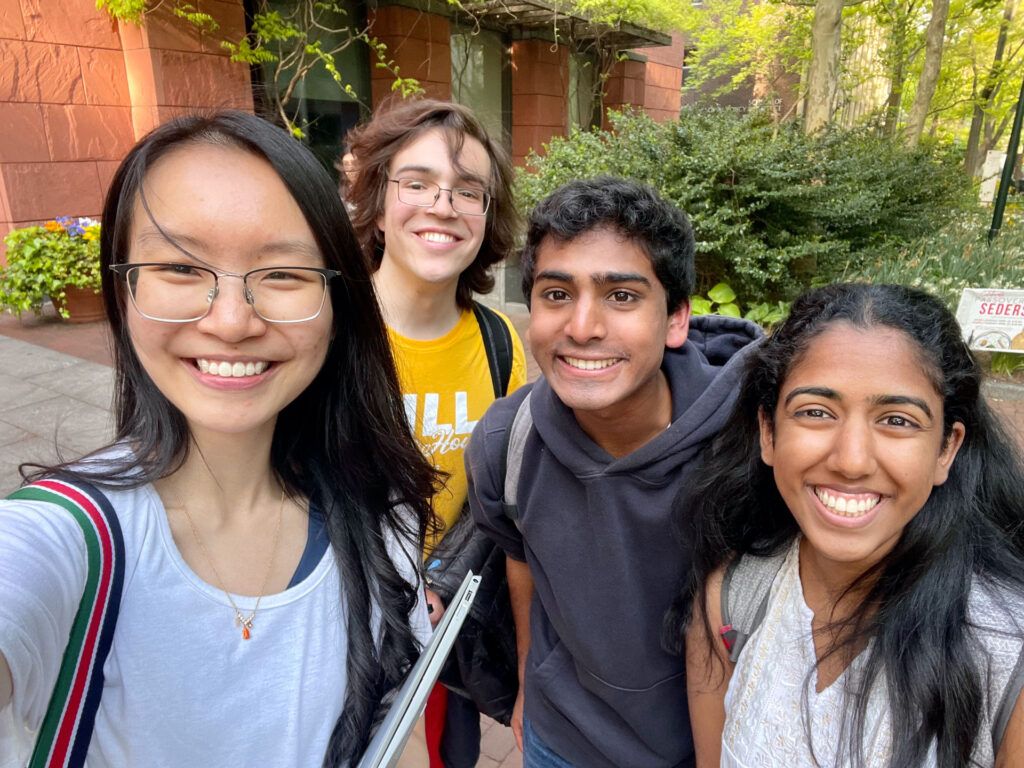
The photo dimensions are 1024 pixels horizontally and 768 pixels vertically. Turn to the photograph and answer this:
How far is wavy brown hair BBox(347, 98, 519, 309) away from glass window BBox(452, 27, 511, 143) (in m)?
8.34

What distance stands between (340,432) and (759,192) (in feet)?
18.5

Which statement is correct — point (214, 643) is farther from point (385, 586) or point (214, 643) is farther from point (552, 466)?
point (552, 466)

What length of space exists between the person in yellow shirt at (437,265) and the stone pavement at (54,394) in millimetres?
1208

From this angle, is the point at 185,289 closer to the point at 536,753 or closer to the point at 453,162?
the point at 453,162

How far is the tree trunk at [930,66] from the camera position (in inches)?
446

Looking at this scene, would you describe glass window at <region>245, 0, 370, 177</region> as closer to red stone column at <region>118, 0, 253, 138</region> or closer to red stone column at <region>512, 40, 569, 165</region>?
red stone column at <region>118, 0, 253, 138</region>

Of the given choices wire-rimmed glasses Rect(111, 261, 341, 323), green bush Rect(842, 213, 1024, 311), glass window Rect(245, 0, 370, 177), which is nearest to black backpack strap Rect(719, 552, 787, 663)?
wire-rimmed glasses Rect(111, 261, 341, 323)

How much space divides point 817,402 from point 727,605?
461mm

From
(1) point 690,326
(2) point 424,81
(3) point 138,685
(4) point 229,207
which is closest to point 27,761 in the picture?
(3) point 138,685

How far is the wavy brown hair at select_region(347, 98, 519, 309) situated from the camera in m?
2.19

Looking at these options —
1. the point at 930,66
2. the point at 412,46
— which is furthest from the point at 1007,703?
the point at 930,66

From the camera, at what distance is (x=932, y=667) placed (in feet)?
3.62

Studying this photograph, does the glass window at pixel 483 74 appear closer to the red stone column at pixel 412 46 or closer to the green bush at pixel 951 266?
the red stone column at pixel 412 46

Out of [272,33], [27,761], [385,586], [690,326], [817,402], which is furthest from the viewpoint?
[272,33]
